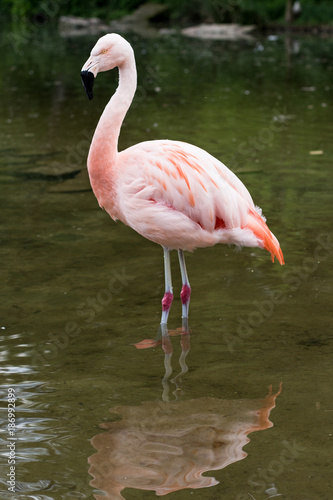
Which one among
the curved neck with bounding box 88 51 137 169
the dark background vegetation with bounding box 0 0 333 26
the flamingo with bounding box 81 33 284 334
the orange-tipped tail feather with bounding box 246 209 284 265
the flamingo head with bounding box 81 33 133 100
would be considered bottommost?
the dark background vegetation with bounding box 0 0 333 26

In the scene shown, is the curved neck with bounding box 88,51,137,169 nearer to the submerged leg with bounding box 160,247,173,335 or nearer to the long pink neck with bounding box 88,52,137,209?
→ the long pink neck with bounding box 88,52,137,209

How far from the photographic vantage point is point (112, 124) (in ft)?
14.6

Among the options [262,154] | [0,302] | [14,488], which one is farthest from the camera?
[262,154]

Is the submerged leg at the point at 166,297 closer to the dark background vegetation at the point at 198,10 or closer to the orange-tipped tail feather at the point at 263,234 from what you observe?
the orange-tipped tail feather at the point at 263,234

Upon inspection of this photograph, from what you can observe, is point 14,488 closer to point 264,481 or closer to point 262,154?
point 264,481

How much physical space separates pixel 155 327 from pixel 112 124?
1249 mm

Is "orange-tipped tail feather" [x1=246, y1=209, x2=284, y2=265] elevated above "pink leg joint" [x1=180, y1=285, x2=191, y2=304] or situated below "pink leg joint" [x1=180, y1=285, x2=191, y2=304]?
above

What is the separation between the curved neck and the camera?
439cm

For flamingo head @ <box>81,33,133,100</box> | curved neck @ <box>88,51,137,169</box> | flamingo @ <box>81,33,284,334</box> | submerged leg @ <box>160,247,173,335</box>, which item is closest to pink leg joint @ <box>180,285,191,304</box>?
submerged leg @ <box>160,247,173,335</box>

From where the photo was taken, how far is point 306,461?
3.17m

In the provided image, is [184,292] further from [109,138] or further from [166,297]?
[109,138]

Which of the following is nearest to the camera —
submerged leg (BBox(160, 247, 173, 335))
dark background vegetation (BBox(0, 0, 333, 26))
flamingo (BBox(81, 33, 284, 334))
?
flamingo (BBox(81, 33, 284, 334))

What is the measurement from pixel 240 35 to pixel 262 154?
20.4 meters

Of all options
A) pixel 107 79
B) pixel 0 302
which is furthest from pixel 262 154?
pixel 107 79
